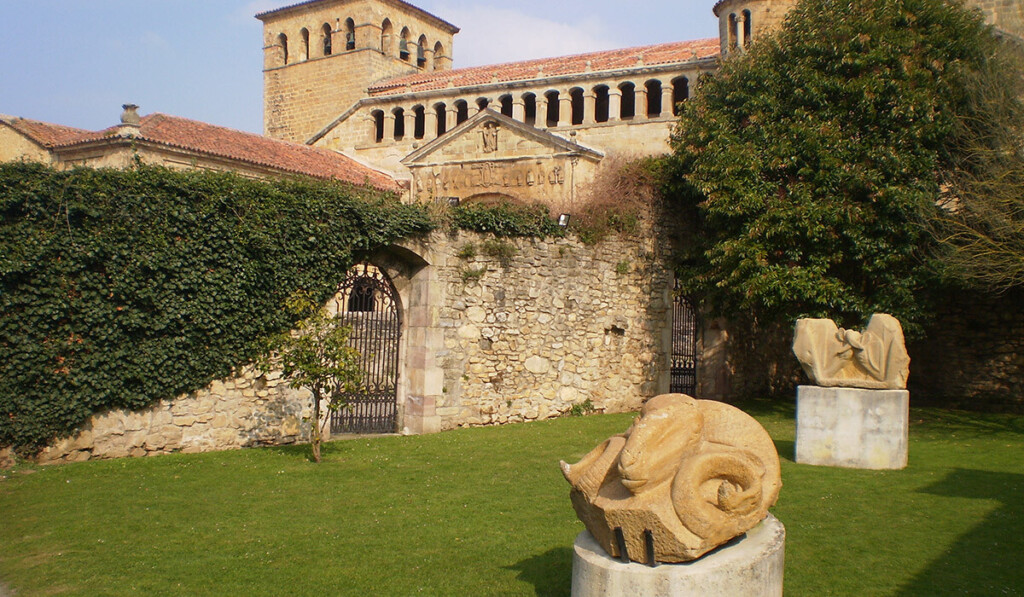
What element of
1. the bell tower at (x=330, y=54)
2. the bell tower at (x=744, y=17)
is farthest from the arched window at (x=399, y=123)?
the bell tower at (x=744, y=17)

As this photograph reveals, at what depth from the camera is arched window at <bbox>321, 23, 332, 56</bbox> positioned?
43.7 metres

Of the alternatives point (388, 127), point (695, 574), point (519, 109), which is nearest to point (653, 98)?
point (519, 109)

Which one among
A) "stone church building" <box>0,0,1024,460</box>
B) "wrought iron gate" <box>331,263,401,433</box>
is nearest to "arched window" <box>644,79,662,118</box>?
"stone church building" <box>0,0,1024,460</box>

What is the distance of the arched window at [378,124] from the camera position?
3741 centimetres

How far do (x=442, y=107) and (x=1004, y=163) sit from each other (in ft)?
83.1

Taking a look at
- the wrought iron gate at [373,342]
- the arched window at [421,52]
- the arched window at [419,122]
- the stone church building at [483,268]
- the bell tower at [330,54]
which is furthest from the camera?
the arched window at [421,52]

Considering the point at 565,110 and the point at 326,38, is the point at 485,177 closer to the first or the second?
the point at 565,110

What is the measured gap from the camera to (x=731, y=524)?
189 inches

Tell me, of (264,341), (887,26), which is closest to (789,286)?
(887,26)

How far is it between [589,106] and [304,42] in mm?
19228

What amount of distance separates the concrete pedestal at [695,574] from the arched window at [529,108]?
30.8 meters

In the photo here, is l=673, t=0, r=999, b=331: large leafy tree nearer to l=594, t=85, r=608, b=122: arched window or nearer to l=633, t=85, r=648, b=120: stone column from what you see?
l=633, t=85, r=648, b=120: stone column

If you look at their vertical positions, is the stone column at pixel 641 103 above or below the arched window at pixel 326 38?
below

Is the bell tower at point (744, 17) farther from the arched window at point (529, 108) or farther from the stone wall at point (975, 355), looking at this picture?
the stone wall at point (975, 355)
